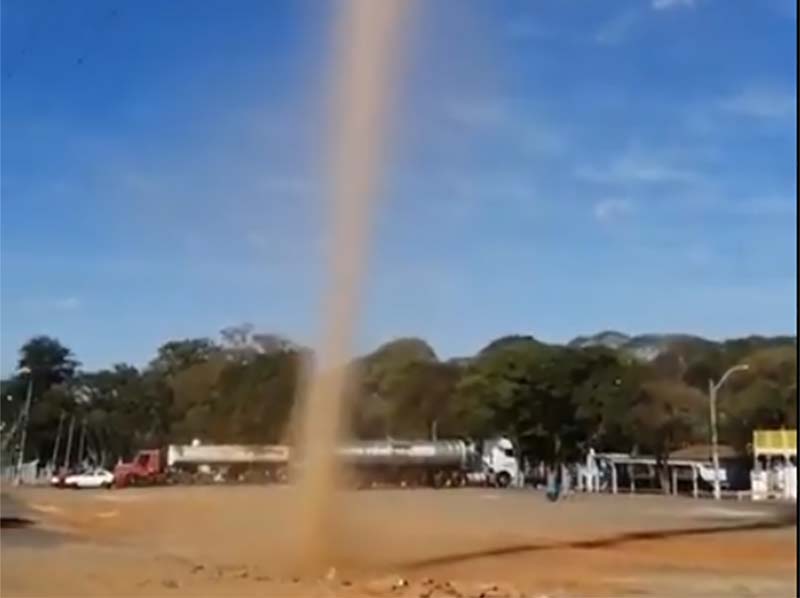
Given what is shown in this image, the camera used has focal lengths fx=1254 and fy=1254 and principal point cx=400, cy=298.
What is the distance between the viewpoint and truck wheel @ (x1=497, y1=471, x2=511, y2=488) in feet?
141

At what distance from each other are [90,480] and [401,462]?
9713 millimetres

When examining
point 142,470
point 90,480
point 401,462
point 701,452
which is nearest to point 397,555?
point 90,480

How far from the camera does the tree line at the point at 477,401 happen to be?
4075 cm

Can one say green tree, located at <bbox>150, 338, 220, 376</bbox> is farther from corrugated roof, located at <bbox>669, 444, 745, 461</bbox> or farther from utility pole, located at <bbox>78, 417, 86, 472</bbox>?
corrugated roof, located at <bbox>669, 444, 745, 461</bbox>

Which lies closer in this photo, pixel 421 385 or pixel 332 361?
pixel 332 361

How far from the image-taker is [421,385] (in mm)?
43188

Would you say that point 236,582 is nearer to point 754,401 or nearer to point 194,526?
point 194,526

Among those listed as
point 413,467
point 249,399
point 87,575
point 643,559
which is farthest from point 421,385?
point 87,575

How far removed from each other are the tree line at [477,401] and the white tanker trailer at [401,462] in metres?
0.63

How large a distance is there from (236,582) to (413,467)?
32188 millimetres

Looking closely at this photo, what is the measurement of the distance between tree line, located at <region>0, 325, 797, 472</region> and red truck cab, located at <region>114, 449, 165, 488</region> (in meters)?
1.31

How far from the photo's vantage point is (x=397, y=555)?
12297 mm

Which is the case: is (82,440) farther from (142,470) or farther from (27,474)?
(27,474)

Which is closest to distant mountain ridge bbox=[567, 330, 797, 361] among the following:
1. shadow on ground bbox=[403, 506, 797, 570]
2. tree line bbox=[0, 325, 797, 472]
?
tree line bbox=[0, 325, 797, 472]
